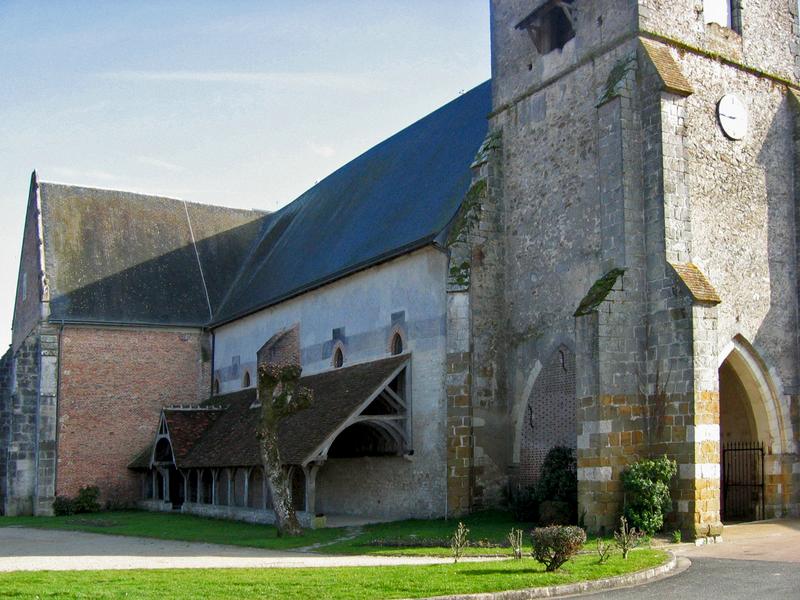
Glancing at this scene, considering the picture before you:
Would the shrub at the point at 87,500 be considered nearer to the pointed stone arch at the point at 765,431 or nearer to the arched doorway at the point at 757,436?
the arched doorway at the point at 757,436

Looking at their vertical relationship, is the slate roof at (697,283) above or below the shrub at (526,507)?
above

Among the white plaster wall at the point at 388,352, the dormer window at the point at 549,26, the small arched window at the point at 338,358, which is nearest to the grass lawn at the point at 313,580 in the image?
the white plaster wall at the point at 388,352

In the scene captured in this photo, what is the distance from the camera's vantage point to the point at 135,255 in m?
38.5

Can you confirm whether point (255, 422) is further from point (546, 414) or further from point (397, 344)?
point (546, 414)

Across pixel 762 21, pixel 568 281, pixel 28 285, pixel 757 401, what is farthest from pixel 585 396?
pixel 28 285

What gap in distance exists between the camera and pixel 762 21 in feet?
71.7

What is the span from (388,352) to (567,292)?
590 centimetres

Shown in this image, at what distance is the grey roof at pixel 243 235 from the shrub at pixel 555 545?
12.2m

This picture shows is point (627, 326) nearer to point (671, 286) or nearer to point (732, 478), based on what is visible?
point (671, 286)

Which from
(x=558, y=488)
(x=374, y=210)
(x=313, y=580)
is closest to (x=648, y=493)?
(x=558, y=488)

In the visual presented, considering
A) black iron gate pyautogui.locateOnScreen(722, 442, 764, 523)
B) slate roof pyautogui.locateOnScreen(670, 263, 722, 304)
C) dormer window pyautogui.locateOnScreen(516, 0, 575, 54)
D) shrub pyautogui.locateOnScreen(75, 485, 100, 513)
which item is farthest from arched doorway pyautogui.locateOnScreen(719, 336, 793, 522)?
shrub pyautogui.locateOnScreen(75, 485, 100, 513)

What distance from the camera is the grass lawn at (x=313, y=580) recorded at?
11.7 m

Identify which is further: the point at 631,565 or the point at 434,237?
the point at 434,237

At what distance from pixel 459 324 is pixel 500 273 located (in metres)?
1.85
